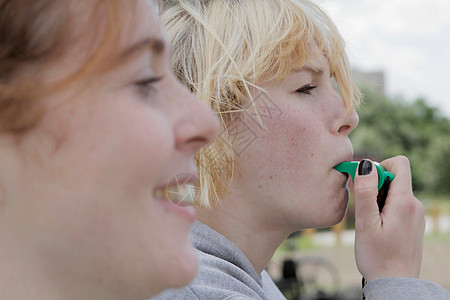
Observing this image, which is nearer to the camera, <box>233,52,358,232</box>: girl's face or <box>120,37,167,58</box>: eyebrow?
<box>120,37,167,58</box>: eyebrow

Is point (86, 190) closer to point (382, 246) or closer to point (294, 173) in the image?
point (294, 173)

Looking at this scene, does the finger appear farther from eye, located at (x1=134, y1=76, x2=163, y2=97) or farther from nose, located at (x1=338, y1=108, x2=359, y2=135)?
eye, located at (x1=134, y1=76, x2=163, y2=97)

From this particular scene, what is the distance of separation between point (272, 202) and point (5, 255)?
28.3 inches

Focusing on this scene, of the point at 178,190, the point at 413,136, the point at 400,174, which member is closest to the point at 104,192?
the point at 178,190

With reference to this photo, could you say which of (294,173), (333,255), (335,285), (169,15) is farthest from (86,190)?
(333,255)

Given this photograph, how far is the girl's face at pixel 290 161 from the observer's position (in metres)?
1.20

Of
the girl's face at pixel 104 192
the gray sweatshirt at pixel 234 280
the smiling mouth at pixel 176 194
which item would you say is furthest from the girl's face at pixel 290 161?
the girl's face at pixel 104 192

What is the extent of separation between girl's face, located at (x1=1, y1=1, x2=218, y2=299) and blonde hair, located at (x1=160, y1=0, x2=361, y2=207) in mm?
606

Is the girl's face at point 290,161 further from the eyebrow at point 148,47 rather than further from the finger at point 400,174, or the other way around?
the eyebrow at point 148,47

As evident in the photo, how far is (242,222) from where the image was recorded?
1221 millimetres

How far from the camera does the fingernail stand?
4.18 feet

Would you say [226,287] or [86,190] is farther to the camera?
[226,287]

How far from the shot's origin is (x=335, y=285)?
753cm

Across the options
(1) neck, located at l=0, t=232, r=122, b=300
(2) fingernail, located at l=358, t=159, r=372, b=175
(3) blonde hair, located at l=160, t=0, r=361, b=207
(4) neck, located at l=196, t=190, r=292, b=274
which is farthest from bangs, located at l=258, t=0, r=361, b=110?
(1) neck, located at l=0, t=232, r=122, b=300
